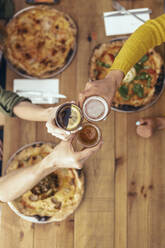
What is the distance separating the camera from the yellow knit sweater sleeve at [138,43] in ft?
3.43

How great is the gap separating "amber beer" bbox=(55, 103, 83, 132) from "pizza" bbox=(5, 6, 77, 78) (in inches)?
18.2

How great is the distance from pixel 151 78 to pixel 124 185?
0.56 meters

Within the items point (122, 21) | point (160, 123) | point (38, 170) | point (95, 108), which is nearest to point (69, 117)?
point (95, 108)

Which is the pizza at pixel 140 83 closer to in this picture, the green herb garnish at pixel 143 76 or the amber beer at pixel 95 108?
the green herb garnish at pixel 143 76

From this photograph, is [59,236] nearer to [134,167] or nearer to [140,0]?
[134,167]

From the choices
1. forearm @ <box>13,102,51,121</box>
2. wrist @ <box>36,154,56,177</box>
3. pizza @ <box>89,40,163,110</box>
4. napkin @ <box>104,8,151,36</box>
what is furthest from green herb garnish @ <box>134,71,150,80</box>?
wrist @ <box>36,154,56,177</box>

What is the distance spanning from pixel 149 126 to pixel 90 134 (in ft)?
1.08

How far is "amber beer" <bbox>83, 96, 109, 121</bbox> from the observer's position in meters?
0.99

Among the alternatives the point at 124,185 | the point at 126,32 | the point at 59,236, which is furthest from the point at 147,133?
the point at 59,236

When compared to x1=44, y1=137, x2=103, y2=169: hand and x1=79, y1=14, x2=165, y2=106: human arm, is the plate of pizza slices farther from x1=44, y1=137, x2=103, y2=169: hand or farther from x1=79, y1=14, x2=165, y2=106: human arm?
x1=44, y1=137, x2=103, y2=169: hand

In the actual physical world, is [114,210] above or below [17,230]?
above

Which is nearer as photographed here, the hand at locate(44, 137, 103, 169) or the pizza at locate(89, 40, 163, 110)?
the hand at locate(44, 137, 103, 169)

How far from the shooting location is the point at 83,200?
1.33m

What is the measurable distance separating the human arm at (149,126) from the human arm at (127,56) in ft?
1.13
